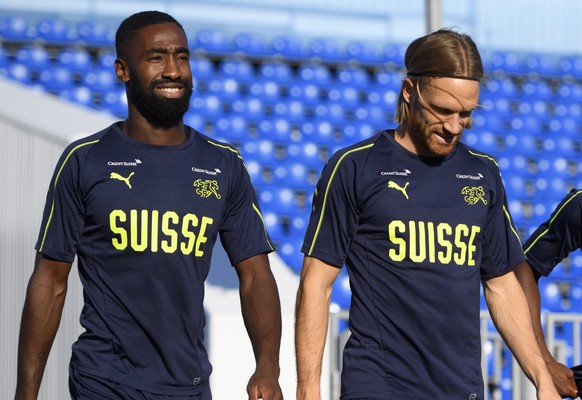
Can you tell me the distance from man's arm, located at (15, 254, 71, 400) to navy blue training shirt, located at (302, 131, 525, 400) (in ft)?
2.68

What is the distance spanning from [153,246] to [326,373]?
2.92 meters

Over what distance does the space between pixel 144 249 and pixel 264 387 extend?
562 mm

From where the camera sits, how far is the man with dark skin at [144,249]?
333 cm

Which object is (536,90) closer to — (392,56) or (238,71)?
(392,56)

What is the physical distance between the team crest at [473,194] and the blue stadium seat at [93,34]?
9647 mm

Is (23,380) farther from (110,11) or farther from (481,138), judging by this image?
(481,138)

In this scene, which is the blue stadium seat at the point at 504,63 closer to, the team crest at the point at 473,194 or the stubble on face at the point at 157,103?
the team crest at the point at 473,194

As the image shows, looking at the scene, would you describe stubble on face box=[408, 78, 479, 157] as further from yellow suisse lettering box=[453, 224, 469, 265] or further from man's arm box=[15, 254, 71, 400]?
man's arm box=[15, 254, 71, 400]

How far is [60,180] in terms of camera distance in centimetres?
342

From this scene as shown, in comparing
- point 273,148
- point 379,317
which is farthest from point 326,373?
point 273,148

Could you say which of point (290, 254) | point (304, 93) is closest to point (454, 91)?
point (290, 254)

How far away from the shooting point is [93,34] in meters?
12.7

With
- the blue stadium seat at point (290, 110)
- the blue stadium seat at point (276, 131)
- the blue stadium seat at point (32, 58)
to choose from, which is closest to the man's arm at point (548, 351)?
the blue stadium seat at point (276, 131)

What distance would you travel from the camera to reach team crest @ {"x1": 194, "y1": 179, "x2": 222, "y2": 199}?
11.4 ft
